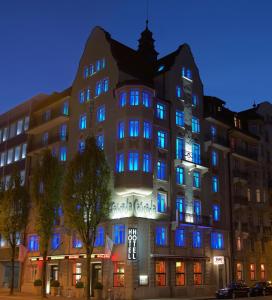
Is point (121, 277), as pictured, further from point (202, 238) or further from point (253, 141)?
point (253, 141)

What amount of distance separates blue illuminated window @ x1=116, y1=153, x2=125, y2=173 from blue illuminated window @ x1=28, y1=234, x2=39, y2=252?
54.8ft

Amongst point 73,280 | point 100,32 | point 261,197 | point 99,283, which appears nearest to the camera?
point 99,283

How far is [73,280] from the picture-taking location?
49469mm

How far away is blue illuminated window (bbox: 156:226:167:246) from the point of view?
151ft

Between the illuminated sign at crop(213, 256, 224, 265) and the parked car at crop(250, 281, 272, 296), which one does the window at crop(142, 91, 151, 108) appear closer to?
the illuminated sign at crop(213, 256, 224, 265)

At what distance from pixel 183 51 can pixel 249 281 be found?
29.0 metres

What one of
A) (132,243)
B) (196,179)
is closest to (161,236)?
(132,243)

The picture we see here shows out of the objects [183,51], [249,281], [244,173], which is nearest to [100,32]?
[183,51]

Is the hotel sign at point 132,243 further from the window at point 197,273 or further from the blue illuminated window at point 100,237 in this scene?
the window at point 197,273

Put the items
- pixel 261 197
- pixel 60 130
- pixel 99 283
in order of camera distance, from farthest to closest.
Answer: pixel 261 197 < pixel 60 130 < pixel 99 283

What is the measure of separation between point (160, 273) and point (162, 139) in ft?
45.0

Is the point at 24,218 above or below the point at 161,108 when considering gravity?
below

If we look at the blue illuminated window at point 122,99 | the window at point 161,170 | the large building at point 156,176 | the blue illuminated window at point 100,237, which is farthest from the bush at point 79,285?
the blue illuminated window at point 122,99

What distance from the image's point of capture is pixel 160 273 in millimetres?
45594
